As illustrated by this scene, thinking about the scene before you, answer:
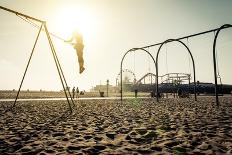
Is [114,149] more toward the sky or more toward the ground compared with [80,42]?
more toward the ground

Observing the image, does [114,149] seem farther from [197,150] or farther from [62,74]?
[62,74]

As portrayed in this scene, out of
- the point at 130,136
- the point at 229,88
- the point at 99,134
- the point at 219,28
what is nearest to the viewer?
the point at 130,136

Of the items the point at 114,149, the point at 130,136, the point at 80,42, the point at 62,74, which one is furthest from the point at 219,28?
the point at 114,149

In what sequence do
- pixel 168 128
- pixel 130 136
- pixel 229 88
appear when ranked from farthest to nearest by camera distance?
pixel 229 88 < pixel 168 128 < pixel 130 136

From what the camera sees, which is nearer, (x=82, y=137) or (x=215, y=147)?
(x=215, y=147)

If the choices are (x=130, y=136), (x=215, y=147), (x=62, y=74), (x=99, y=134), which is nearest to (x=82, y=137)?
(x=99, y=134)

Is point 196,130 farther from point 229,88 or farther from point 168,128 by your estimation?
point 229,88

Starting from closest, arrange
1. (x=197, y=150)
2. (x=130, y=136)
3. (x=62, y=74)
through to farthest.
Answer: (x=197, y=150) < (x=130, y=136) < (x=62, y=74)

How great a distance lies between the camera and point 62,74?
1150 cm

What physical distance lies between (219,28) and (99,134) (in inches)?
396

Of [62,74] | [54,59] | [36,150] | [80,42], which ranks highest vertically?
[80,42]

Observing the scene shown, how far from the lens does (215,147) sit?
414 centimetres

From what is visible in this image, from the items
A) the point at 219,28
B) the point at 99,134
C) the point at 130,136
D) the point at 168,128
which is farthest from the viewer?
the point at 219,28

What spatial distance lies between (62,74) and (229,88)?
143 ft
